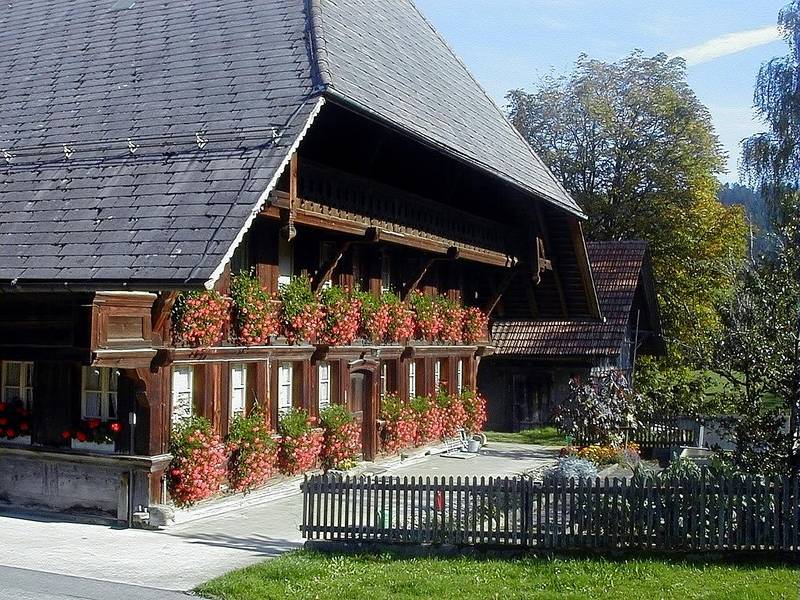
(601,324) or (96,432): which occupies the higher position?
(601,324)

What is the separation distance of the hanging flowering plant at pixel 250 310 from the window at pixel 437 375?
7649 millimetres

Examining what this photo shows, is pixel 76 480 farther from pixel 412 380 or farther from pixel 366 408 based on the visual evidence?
pixel 412 380

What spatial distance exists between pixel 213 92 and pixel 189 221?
133 inches

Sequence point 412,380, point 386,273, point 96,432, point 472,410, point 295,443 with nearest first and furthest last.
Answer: point 96,432, point 295,443, point 386,273, point 412,380, point 472,410

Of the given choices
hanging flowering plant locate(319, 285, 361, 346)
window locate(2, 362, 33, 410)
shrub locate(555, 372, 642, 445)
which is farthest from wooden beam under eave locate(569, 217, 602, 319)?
window locate(2, 362, 33, 410)

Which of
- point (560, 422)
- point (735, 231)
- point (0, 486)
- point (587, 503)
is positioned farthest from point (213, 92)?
point (735, 231)

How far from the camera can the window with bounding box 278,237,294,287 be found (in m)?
16.5

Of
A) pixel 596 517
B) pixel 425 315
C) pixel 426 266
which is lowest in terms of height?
pixel 596 517

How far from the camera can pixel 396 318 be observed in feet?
65.6

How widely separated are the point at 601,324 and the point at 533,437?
13.1ft

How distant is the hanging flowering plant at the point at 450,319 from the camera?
2250 cm

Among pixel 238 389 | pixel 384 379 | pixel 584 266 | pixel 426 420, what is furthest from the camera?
pixel 584 266

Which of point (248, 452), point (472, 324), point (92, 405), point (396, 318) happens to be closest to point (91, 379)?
point (92, 405)

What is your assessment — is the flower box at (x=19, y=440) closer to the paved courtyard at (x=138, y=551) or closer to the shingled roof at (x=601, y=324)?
the paved courtyard at (x=138, y=551)
